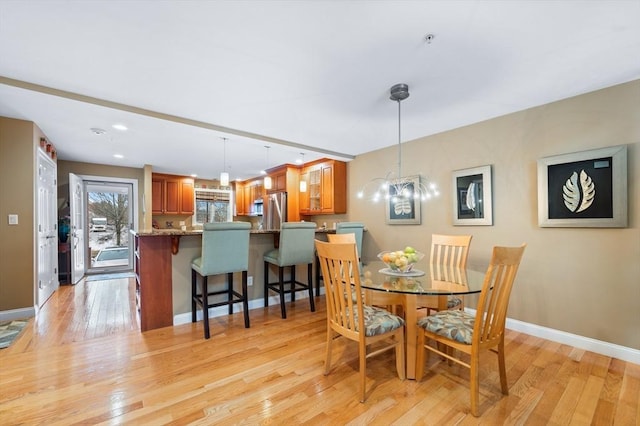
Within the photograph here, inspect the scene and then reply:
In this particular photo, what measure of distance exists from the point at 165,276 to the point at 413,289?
2599 millimetres

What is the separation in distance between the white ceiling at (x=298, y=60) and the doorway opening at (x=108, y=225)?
303 centimetres

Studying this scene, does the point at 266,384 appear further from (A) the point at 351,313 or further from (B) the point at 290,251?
(B) the point at 290,251

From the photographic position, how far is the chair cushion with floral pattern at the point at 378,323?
187 centimetres

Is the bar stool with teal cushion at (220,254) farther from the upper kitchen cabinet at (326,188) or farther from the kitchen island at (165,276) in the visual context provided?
the upper kitchen cabinet at (326,188)

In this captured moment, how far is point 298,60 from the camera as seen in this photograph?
2.02 meters

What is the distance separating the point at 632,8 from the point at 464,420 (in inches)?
99.9

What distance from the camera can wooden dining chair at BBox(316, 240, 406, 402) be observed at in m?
1.79

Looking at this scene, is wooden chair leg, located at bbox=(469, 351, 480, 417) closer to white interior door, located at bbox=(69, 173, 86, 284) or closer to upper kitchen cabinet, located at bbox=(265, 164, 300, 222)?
upper kitchen cabinet, located at bbox=(265, 164, 300, 222)

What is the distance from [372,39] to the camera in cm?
179

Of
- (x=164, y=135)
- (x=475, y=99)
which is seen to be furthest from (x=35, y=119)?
(x=475, y=99)

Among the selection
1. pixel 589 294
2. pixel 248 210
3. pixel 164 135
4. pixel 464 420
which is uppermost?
pixel 164 135

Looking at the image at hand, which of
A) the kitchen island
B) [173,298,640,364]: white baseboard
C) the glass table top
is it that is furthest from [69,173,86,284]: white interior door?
the glass table top

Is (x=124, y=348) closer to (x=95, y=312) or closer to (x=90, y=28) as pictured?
(x=95, y=312)

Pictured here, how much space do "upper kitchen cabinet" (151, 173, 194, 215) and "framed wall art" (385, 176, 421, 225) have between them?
17.1 feet
